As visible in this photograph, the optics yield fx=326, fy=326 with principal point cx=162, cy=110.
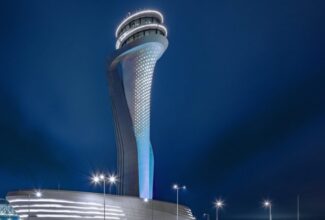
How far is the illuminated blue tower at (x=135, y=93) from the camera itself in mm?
52875

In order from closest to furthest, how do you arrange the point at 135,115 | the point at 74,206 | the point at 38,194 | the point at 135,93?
the point at 38,194 → the point at 74,206 → the point at 135,115 → the point at 135,93

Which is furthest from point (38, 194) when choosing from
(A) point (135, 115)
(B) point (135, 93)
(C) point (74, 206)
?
(B) point (135, 93)

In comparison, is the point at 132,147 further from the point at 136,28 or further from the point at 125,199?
the point at 136,28

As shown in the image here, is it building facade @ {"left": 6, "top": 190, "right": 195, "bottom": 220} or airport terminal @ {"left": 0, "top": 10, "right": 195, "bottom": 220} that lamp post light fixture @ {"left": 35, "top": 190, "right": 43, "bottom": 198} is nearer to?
building facade @ {"left": 6, "top": 190, "right": 195, "bottom": 220}

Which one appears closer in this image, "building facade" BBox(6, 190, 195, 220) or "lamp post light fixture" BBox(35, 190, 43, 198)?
"lamp post light fixture" BBox(35, 190, 43, 198)

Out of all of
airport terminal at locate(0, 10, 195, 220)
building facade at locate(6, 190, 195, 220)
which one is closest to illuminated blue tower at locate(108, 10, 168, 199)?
airport terminal at locate(0, 10, 195, 220)

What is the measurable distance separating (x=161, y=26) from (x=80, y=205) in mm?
33207

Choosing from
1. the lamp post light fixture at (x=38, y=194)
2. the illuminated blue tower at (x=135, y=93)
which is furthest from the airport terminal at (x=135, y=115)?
the lamp post light fixture at (x=38, y=194)

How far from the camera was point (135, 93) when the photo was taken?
55.1 meters

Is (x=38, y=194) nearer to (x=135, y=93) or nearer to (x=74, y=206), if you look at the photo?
(x=74, y=206)

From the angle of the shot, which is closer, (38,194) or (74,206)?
(38,194)

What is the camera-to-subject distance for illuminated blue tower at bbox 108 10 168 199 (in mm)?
52875

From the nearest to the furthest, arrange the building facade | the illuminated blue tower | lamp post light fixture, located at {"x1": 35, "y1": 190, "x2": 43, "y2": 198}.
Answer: lamp post light fixture, located at {"x1": 35, "y1": 190, "x2": 43, "y2": 198} < the building facade < the illuminated blue tower

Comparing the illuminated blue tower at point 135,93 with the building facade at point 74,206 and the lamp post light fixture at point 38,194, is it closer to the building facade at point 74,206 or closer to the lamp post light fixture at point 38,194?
the building facade at point 74,206
